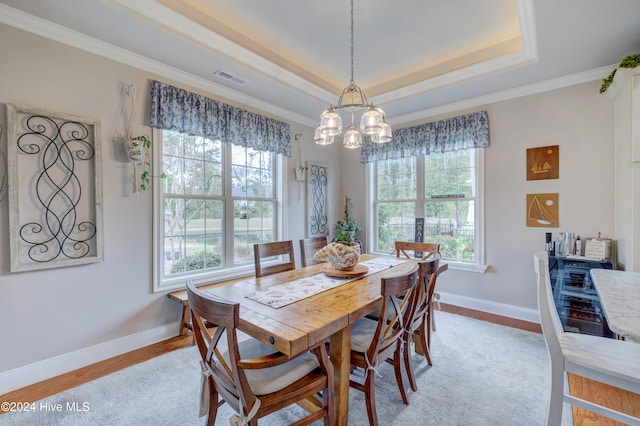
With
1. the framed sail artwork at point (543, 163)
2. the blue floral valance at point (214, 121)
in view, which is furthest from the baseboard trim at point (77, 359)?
the framed sail artwork at point (543, 163)

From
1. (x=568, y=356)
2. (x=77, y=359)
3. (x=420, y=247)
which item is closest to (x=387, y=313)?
(x=568, y=356)

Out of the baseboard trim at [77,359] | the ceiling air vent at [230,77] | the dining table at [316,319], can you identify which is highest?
the ceiling air vent at [230,77]

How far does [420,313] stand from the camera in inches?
86.4

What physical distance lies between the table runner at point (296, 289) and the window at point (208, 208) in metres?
1.58

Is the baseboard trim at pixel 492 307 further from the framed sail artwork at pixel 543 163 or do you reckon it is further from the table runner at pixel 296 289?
the table runner at pixel 296 289

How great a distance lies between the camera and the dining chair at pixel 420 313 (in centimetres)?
190

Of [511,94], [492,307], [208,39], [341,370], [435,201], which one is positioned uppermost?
[208,39]

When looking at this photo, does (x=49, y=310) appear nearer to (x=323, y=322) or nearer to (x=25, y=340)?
(x=25, y=340)

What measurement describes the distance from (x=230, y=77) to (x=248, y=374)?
2895mm

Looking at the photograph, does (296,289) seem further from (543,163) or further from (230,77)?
(543,163)

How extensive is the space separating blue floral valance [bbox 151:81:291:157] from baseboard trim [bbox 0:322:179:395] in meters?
2.06

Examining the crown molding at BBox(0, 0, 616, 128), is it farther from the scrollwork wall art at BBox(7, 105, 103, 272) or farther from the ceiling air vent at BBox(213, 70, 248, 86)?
the scrollwork wall art at BBox(7, 105, 103, 272)

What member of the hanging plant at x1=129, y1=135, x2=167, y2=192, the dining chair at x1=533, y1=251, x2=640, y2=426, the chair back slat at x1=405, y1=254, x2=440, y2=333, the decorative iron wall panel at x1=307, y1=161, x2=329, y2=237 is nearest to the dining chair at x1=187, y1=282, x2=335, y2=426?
the chair back slat at x1=405, y1=254, x2=440, y2=333

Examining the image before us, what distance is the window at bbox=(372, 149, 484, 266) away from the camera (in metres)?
3.81
